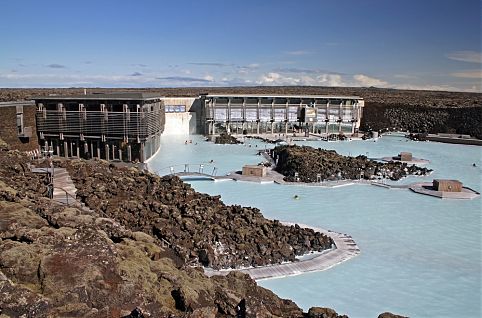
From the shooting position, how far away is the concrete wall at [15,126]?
2709 cm

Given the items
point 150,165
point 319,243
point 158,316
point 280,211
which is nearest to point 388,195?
point 280,211

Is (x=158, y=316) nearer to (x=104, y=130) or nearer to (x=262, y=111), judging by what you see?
(x=104, y=130)

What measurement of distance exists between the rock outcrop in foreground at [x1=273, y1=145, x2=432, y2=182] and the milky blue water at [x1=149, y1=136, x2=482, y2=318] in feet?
5.46

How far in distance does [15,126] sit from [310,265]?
73.1ft

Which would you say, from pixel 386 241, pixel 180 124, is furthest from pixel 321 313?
pixel 180 124

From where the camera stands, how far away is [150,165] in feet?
99.4

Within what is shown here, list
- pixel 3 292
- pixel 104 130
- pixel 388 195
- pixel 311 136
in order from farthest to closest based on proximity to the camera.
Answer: pixel 311 136 < pixel 104 130 < pixel 388 195 < pixel 3 292

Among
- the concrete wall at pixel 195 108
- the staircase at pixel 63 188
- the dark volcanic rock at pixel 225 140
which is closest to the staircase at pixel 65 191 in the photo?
the staircase at pixel 63 188

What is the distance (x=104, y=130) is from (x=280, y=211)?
14862mm

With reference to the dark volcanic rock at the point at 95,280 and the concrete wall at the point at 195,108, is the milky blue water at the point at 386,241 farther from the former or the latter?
the concrete wall at the point at 195,108

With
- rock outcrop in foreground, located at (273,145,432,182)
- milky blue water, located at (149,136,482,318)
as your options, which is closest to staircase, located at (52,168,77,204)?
milky blue water, located at (149,136,482,318)

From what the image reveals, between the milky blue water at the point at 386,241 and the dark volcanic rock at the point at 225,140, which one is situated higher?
the dark volcanic rock at the point at 225,140

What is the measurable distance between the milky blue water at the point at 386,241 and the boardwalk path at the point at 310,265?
0.82 feet

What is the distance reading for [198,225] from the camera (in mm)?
15664
